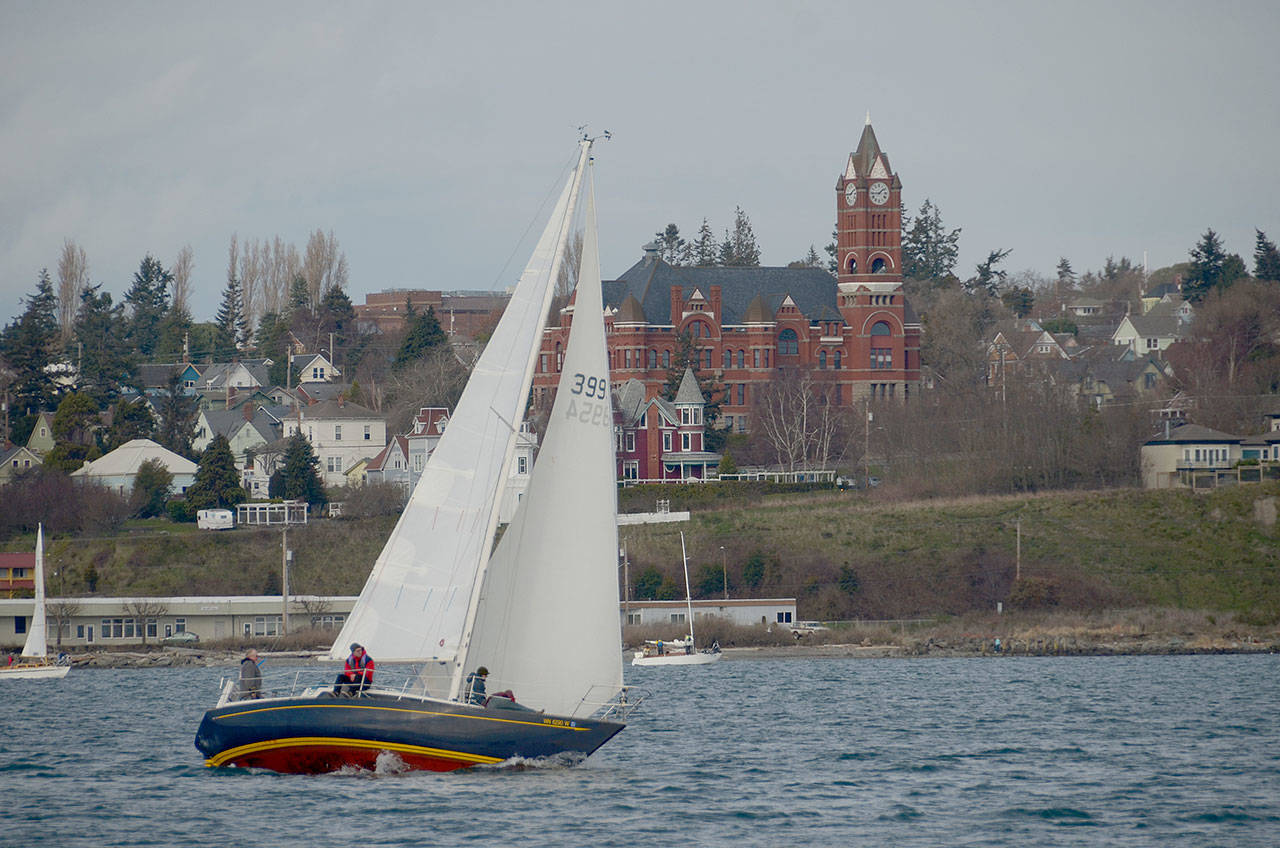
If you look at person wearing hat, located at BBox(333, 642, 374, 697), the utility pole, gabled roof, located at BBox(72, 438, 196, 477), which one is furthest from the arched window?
person wearing hat, located at BBox(333, 642, 374, 697)

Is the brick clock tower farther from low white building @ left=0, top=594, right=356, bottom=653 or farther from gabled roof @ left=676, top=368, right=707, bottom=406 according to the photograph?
low white building @ left=0, top=594, right=356, bottom=653

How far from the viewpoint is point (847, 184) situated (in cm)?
9756

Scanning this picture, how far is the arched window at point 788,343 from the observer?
97062 mm

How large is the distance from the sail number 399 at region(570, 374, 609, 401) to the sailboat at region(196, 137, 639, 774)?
0.03 m

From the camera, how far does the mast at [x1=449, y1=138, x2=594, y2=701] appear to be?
22.7 metres

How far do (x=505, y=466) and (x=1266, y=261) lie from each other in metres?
101

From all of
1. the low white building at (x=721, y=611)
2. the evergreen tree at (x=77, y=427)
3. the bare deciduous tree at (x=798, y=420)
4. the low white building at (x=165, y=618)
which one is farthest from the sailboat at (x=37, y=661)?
the bare deciduous tree at (x=798, y=420)

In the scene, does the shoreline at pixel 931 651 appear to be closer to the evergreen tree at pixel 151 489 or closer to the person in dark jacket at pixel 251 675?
the evergreen tree at pixel 151 489

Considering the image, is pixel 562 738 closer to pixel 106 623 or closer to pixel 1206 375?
pixel 106 623

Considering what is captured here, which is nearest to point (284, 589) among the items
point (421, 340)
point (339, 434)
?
point (339, 434)

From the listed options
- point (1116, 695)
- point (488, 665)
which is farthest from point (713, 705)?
point (488, 665)

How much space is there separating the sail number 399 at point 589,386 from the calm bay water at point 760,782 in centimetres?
533

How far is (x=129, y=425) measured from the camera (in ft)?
294

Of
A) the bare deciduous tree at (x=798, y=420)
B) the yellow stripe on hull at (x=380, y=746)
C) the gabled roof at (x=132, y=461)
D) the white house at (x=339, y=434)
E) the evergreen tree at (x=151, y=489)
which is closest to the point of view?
the yellow stripe on hull at (x=380, y=746)
